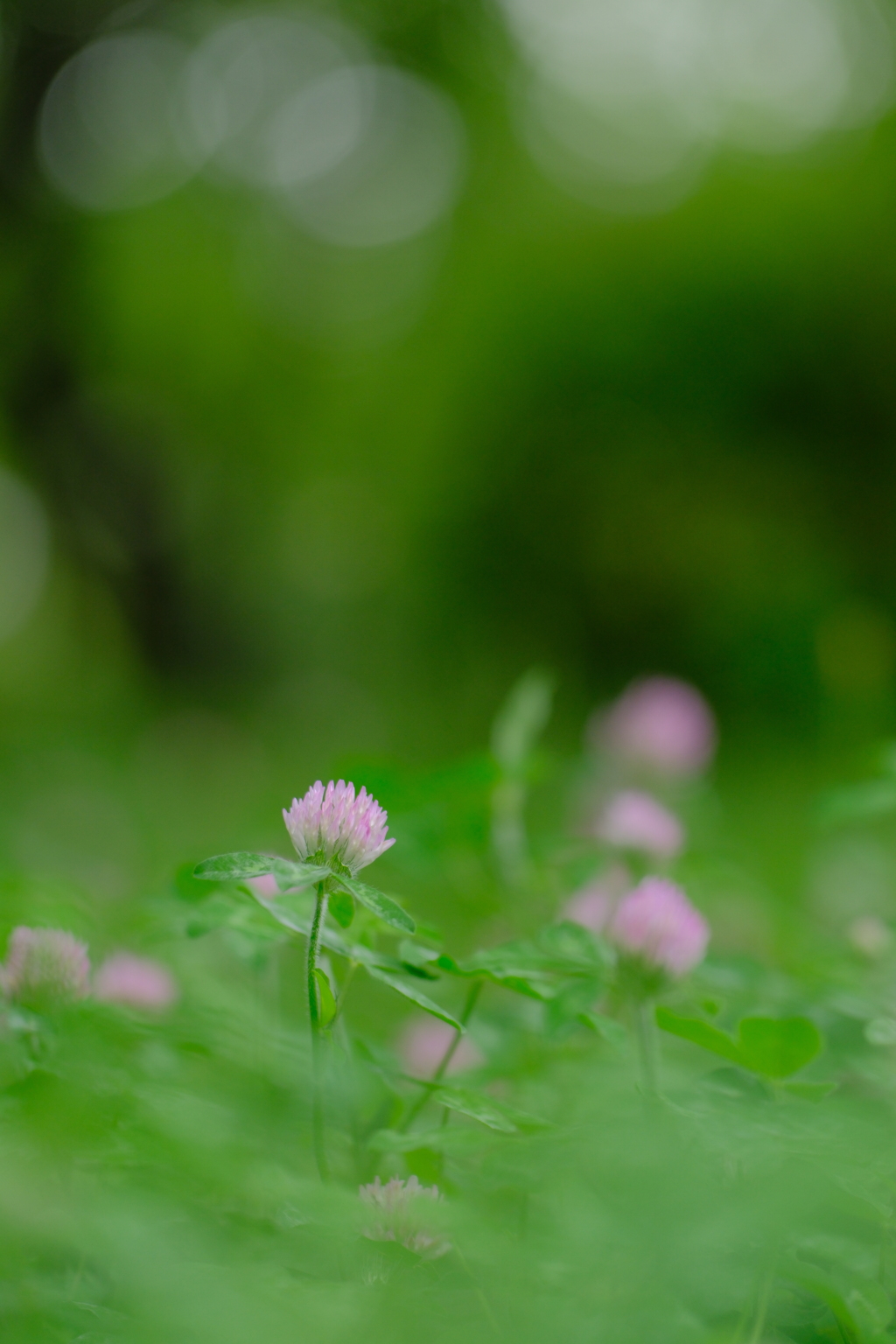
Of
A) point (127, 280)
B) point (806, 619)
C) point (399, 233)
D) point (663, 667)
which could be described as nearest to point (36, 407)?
point (127, 280)

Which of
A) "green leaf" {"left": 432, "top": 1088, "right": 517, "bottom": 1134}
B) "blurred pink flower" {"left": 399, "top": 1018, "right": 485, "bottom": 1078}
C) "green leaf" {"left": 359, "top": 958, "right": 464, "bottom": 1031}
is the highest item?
"blurred pink flower" {"left": 399, "top": 1018, "right": 485, "bottom": 1078}

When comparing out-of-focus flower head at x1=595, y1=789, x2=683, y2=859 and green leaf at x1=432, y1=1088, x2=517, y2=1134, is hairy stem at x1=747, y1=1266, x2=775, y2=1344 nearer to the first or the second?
green leaf at x1=432, y1=1088, x2=517, y2=1134

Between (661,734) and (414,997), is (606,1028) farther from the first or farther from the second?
(661,734)

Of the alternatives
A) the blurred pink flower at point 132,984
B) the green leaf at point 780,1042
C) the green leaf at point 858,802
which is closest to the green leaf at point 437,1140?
the green leaf at point 780,1042

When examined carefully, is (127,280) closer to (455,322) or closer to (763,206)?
(455,322)

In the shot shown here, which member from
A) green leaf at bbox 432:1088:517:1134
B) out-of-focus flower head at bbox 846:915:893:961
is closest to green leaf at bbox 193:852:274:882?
green leaf at bbox 432:1088:517:1134

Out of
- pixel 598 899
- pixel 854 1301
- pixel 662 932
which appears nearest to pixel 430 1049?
pixel 598 899

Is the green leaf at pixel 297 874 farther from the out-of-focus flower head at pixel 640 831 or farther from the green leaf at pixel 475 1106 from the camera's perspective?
the out-of-focus flower head at pixel 640 831
